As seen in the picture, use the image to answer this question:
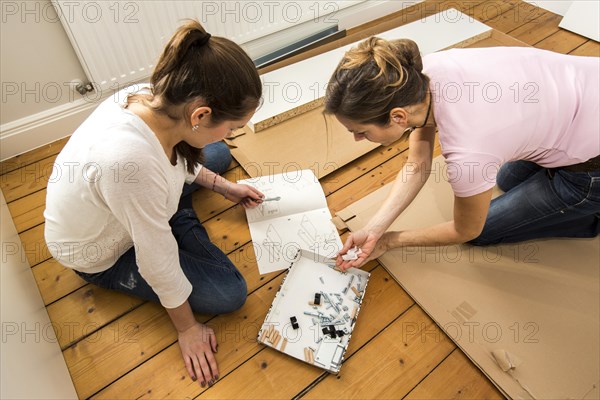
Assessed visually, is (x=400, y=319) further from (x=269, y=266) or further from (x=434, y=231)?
(x=269, y=266)

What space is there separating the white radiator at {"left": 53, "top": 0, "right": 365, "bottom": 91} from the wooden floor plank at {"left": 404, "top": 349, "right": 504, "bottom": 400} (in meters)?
1.50

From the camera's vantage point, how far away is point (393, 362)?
115 centimetres

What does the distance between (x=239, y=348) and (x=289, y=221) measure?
447 mm

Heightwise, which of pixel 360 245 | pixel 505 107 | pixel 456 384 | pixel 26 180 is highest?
pixel 505 107

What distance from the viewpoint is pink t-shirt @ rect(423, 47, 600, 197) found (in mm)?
877

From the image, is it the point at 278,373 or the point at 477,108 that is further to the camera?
the point at 278,373

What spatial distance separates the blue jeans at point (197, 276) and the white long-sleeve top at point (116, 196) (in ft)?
0.34

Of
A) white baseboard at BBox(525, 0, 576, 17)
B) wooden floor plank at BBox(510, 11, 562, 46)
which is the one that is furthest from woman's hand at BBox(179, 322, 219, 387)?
white baseboard at BBox(525, 0, 576, 17)

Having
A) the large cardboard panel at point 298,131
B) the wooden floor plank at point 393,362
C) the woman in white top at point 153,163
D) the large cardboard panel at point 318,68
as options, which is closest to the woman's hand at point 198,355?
the woman in white top at point 153,163

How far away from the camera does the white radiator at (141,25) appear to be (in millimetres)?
1415

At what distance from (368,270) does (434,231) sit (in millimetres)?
287

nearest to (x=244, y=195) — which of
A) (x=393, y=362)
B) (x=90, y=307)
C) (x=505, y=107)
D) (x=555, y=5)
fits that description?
(x=90, y=307)

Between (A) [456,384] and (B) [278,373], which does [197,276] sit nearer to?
(B) [278,373]

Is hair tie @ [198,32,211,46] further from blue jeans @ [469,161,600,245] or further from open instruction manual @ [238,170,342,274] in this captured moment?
blue jeans @ [469,161,600,245]
